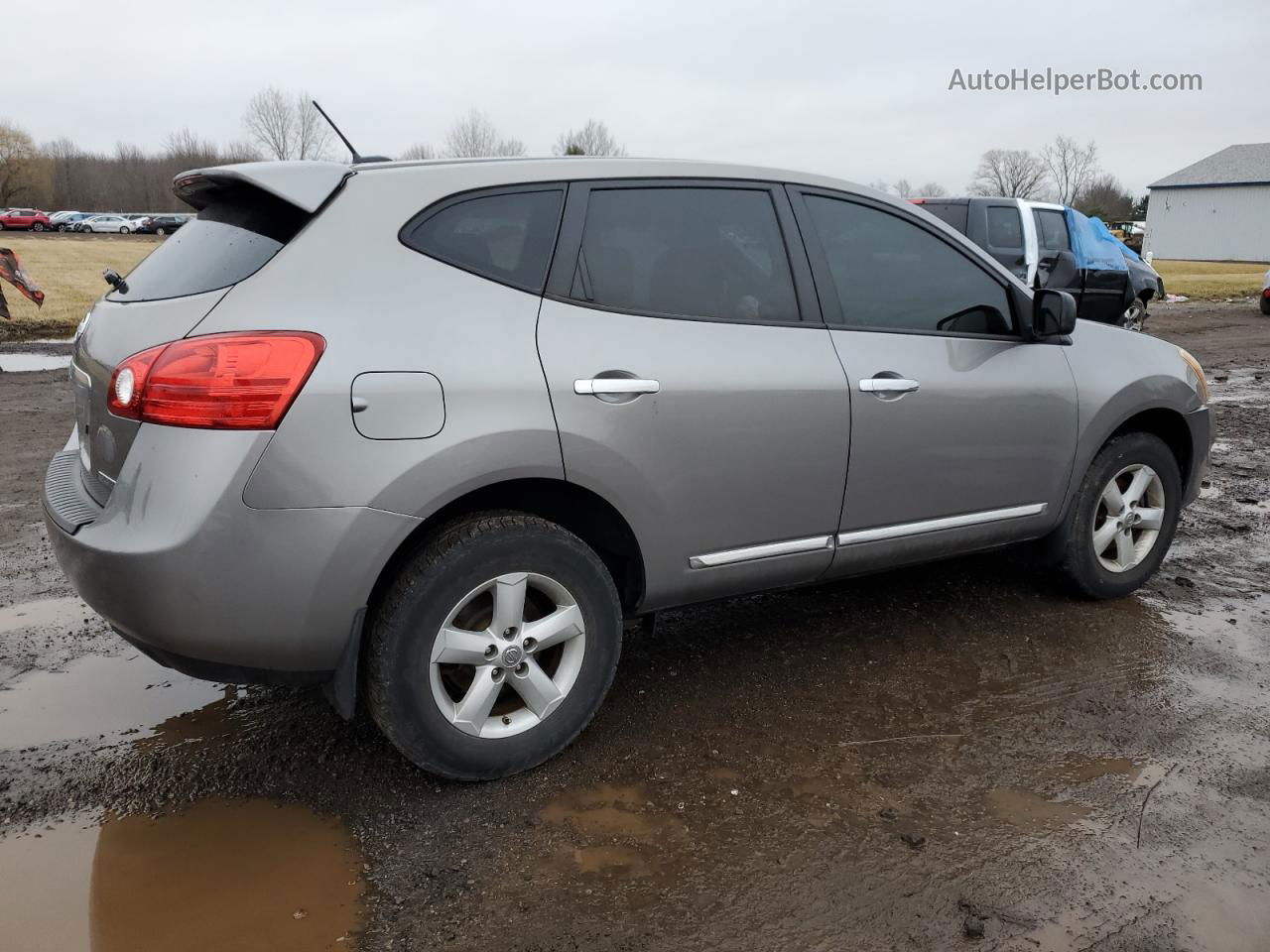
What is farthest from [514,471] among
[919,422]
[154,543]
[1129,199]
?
[1129,199]

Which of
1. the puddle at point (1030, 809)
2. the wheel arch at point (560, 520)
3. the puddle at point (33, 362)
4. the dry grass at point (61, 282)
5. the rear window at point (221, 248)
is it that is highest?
the rear window at point (221, 248)

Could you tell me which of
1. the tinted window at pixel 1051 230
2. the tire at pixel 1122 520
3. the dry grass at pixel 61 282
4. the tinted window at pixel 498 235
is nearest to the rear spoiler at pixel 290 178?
the tinted window at pixel 498 235

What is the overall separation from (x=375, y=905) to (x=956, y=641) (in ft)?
8.54

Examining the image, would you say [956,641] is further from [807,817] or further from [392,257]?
[392,257]

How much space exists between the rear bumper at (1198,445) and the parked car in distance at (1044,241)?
23.6 ft

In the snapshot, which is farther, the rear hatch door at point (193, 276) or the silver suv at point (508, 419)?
the rear hatch door at point (193, 276)

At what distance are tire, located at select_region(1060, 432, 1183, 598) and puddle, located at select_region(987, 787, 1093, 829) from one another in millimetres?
1653

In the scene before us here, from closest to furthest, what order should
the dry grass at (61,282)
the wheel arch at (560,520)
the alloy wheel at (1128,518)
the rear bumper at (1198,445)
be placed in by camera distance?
1. the wheel arch at (560,520)
2. the alloy wheel at (1128,518)
3. the rear bumper at (1198,445)
4. the dry grass at (61,282)

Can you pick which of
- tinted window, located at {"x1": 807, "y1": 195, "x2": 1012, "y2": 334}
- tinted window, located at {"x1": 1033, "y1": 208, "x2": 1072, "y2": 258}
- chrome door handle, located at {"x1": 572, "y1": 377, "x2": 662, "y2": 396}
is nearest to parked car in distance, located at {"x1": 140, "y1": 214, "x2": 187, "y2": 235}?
tinted window, located at {"x1": 1033, "y1": 208, "x2": 1072, "y2": 258}

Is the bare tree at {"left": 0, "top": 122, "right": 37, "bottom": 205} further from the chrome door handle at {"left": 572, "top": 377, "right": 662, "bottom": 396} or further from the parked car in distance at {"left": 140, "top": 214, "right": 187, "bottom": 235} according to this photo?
the chrome door handle at {"left": 572, "top": 377, "right": 662, "bottom": 396}

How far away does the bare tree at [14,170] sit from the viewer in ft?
254

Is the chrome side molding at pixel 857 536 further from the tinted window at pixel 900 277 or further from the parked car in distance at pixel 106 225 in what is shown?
the parked car in distance at pixel 106 225

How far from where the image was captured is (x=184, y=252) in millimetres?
3123

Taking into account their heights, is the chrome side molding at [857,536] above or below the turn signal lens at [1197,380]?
below
